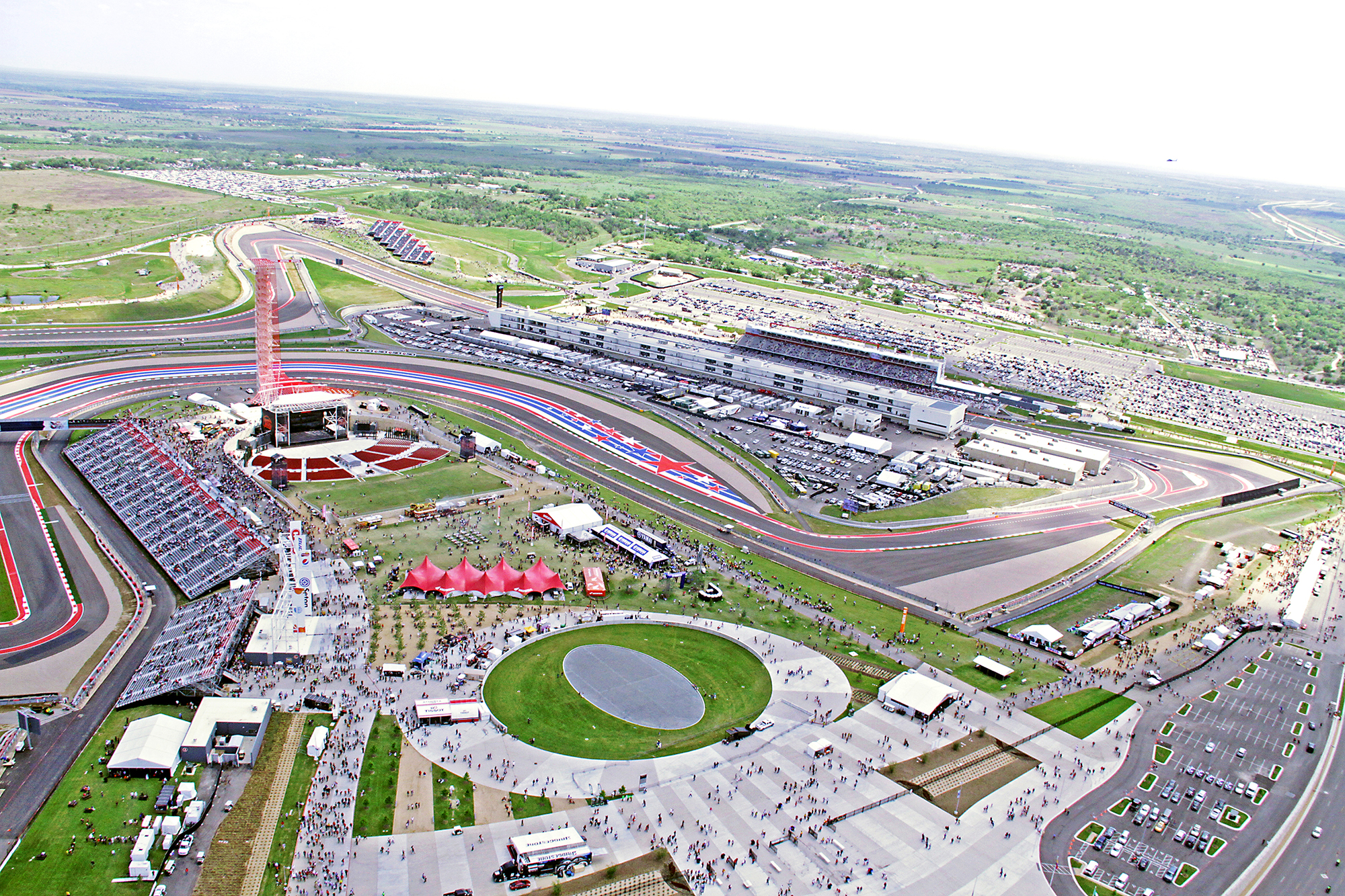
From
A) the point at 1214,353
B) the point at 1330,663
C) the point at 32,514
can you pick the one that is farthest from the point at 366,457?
the point at 1214,353

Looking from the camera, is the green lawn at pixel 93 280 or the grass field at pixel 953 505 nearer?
the grass field at pixel 953 505

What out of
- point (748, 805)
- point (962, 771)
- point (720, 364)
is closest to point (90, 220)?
point (720, 364)

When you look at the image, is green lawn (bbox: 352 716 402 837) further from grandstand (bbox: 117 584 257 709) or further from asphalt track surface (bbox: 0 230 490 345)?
asphalt track surface (bbox: 0 230 490 345)

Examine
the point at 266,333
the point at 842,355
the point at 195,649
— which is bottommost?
the point at 195,649

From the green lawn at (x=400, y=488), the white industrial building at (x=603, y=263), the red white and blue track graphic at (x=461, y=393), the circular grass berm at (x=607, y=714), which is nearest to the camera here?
the circular grass berm at (x=607, y=714)

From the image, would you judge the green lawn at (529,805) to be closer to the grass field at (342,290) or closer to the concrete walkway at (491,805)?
the concrete walkway at (491,805)

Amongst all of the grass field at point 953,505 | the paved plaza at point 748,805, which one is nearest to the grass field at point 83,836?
the paved plaza at point 748,805

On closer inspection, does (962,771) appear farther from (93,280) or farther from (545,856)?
(93,280)
